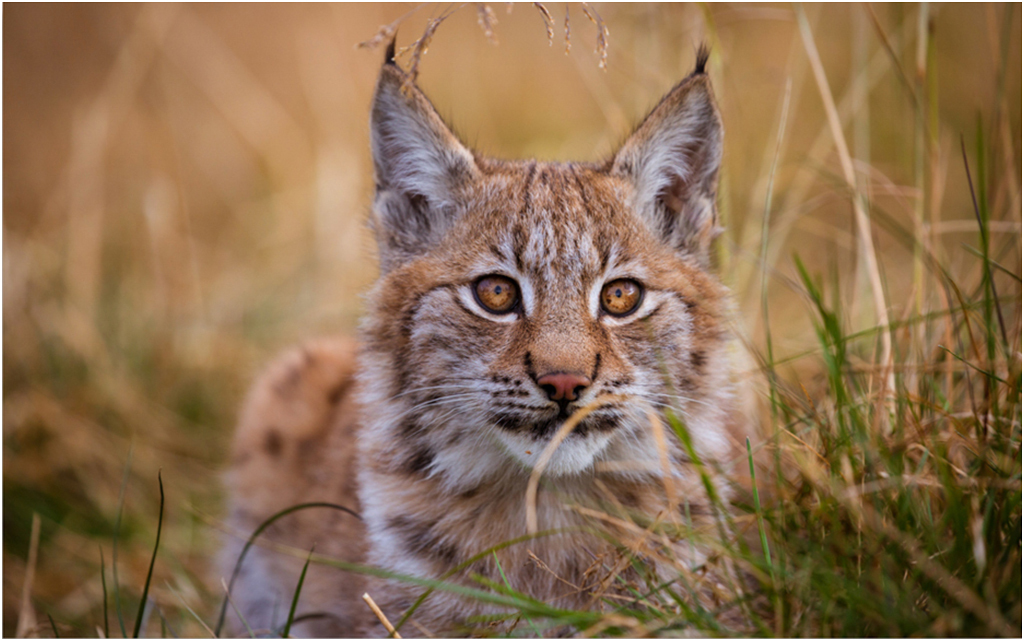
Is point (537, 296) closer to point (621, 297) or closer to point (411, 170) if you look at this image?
point (621, 297)

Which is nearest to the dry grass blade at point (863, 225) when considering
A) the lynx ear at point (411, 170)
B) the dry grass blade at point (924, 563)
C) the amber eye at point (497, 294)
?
the dry grass blade at point (924, 563)

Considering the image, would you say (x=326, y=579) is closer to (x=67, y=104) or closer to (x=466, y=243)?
(x=466, y=243)

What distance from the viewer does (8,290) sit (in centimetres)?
579

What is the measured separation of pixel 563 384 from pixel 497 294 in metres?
0.58

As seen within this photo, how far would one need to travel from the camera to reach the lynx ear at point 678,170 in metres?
3.24

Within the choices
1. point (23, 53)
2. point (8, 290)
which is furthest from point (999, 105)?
point (23, 53)

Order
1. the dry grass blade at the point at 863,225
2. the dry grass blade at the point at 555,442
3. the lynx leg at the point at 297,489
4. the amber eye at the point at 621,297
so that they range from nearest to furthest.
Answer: the dry grass blade at the point at 555,442, the amber eye at the point at 621,297, the dry grass blade at the point at 863,225, the lynx leg at the point at 297,489

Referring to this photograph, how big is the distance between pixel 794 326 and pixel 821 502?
404 cm

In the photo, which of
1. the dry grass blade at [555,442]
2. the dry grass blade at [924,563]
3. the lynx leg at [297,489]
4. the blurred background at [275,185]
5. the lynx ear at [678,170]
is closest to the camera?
the dry grass blade at [924,563]

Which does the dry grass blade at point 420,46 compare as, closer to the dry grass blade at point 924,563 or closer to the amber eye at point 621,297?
the amber eye at point 621,297

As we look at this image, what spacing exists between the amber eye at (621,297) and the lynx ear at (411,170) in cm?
79

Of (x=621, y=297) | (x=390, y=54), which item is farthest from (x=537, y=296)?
(x=390, y=54)

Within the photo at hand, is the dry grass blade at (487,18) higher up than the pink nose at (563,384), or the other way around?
the dry grass blade at (487,18)

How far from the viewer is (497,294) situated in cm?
300
